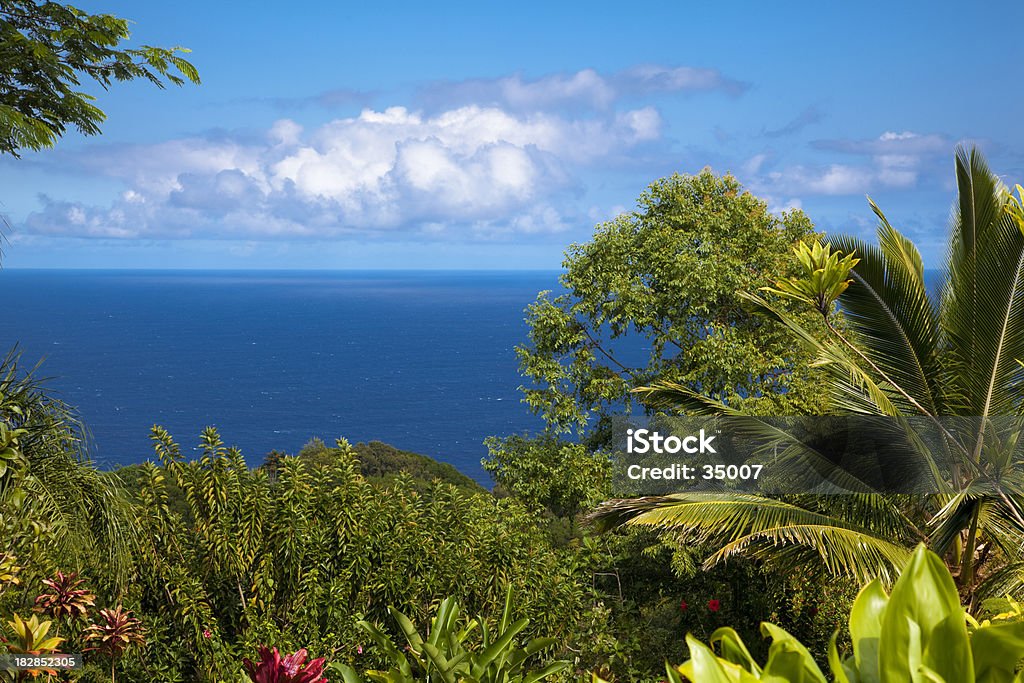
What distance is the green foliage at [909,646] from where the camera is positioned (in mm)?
886

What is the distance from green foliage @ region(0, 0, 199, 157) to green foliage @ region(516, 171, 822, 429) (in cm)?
747

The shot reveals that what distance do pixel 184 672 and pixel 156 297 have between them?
155232mm

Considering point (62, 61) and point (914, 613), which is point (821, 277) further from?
point (62, 61)

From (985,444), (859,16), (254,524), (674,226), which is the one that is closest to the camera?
(254,524)

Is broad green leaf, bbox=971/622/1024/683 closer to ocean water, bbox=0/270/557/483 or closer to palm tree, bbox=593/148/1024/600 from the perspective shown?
palm tree, bbox=593/148/1024/600

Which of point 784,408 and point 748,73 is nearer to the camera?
point 784,408

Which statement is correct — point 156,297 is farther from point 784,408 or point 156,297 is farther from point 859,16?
point 784,408

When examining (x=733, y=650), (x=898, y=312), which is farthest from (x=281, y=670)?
(x=898, y=312)

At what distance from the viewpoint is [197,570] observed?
5.14m

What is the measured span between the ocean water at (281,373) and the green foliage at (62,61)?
52.0 feet

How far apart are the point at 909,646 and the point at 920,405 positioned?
580 centimetres

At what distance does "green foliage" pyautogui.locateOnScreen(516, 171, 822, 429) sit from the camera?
11.4 m

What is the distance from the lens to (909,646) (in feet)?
2.91

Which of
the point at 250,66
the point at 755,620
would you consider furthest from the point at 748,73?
the point at 250,66
